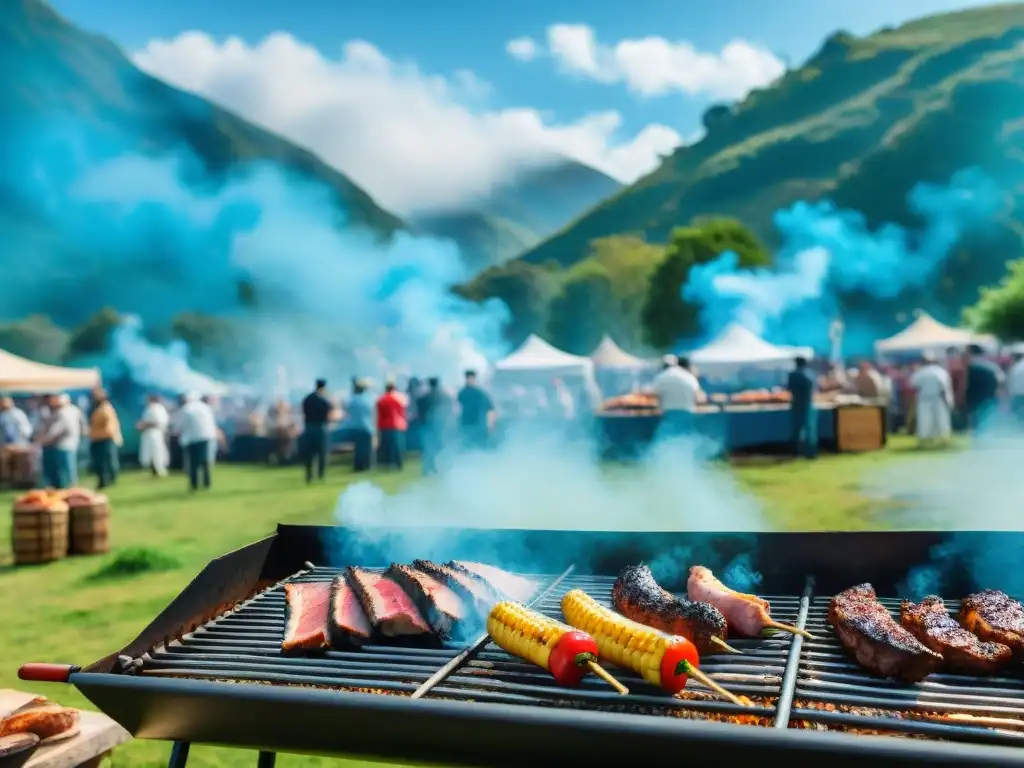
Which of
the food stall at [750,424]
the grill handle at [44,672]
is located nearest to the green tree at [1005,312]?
the food stall at [750,424]

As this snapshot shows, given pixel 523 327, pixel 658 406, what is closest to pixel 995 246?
pixel 523 327

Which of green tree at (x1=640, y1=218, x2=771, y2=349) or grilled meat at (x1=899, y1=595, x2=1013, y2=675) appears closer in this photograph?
grilled meat at (x1=899, y1=595, x2=1013, y2=675)

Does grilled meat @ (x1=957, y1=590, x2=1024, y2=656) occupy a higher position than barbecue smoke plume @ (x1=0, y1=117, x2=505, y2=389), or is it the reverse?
barbecue smoke plume @ (x1=0, y1=117, x2=505, y2=389)

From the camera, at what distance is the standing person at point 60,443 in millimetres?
12898

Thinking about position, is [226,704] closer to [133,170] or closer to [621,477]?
[621,477]

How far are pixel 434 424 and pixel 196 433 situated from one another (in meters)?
4.24

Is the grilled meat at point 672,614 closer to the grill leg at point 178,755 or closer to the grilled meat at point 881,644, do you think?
the grilled meat at point 881,644

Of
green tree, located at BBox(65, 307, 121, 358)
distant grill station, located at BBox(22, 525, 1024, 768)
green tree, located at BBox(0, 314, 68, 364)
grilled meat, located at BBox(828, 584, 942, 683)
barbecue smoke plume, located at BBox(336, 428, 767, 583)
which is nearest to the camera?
distant grill station, located at BBox(22, 525, 1024, 768)

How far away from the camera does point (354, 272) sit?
8619 centimetres

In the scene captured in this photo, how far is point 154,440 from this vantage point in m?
17.9

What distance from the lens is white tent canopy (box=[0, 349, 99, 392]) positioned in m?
16.3

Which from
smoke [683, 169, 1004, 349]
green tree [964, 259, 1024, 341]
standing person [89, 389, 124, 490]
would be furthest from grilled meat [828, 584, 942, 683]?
smoke [683, 169, 1004, 349]

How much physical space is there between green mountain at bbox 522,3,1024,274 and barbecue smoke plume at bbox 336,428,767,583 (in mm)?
82871

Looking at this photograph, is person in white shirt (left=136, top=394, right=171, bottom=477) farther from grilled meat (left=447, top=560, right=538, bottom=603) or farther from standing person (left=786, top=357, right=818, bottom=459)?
grilled meat (left=447, top=560, right=538, bottom=603)
